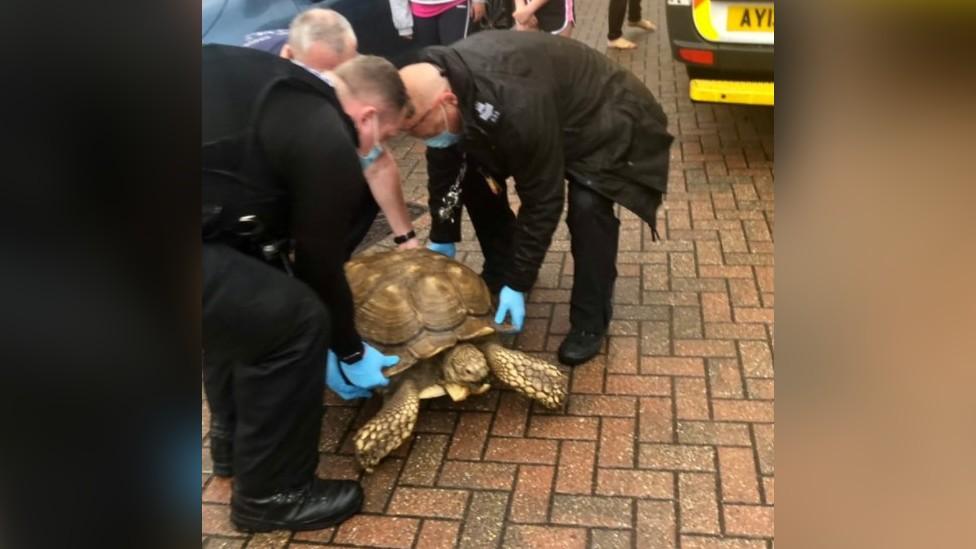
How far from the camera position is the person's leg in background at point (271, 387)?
1816mm

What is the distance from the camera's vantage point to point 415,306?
Result: 107 inches

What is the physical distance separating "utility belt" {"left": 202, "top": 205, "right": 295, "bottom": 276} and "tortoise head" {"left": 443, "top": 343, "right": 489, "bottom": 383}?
0.82m

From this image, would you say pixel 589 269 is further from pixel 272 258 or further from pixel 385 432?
pixel 272 258

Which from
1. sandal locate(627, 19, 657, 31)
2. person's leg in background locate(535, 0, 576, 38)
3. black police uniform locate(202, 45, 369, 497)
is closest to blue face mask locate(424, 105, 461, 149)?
black police uniform locate(202, 45, 369, 497)

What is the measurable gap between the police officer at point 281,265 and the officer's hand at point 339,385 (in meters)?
0.15

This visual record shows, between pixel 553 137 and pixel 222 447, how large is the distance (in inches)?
55.4

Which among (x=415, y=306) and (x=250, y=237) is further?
(x=415, y=306)

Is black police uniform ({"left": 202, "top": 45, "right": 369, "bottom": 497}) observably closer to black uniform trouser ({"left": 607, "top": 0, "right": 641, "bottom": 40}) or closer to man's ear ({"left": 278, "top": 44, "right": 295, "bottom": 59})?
man's ear ({"left": 278, "top": 44, "right": 295, "bottom": 59})

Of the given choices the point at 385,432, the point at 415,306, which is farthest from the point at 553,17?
the point at 385,432

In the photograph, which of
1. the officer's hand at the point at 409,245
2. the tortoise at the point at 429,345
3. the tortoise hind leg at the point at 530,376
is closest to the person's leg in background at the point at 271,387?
the tortoise at the point at 429,345

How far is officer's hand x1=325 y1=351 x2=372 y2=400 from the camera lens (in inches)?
106

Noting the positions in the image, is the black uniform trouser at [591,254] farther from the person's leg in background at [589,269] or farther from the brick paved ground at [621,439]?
the brick paved ground at [621,439]
